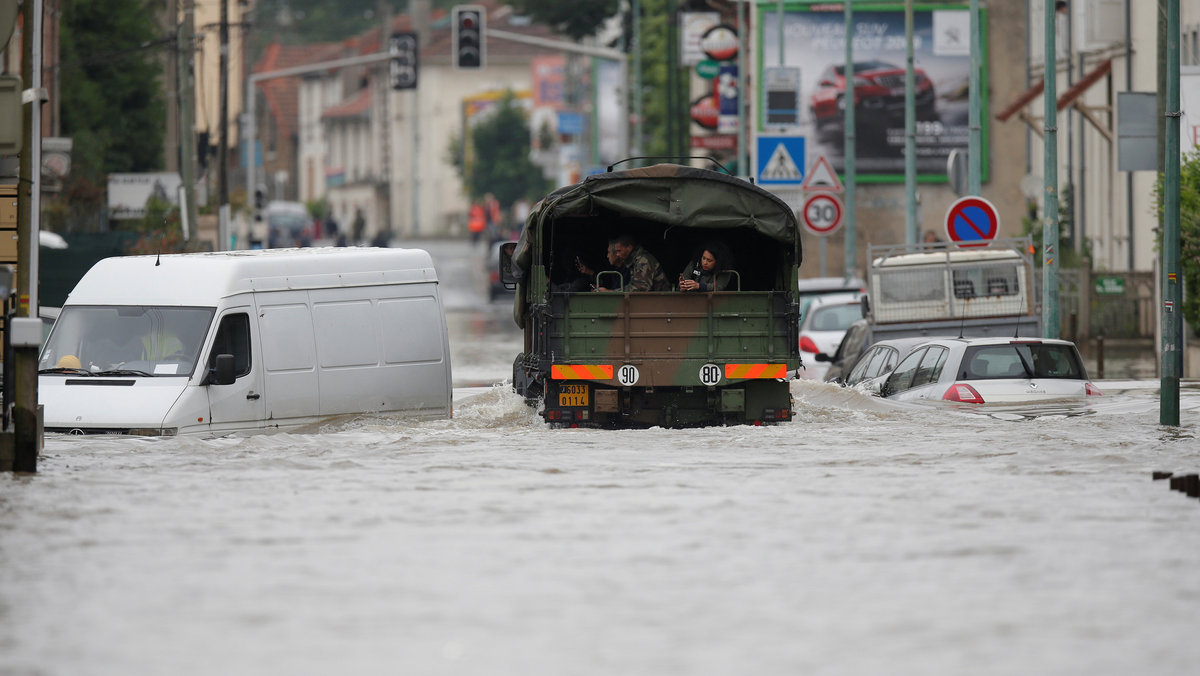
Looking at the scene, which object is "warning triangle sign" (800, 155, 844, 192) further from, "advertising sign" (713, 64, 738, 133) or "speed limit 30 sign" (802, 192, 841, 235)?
"advertising sign" (713, 64, 738, 133)

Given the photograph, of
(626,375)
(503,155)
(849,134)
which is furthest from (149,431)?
(503,155)

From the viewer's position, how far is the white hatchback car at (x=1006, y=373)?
728 inches

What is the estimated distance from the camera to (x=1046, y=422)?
18078 millimetres

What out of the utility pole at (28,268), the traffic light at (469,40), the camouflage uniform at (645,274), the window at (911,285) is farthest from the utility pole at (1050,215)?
the traffic light at (469,40)

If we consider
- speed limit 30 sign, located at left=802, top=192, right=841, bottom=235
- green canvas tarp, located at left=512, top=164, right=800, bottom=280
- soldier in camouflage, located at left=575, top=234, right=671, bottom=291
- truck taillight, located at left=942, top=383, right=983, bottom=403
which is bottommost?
truck taillight, located at left=942, top=383, right=983, bottom=403

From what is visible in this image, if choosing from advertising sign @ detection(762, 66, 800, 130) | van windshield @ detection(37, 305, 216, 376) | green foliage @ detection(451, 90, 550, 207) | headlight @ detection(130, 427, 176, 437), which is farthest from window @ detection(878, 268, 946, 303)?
green foliage @ detection(451, 90, 550, 207)

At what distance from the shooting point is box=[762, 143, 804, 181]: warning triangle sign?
34.6 m

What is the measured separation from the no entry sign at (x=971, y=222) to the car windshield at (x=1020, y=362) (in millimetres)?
7398

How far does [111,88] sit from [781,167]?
745 inches

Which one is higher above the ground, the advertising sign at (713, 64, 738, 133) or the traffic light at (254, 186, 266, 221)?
the advertising sign at (713, 64, 738, 133)

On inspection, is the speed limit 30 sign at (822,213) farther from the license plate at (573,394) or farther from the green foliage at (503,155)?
the green foliage at (503,155)

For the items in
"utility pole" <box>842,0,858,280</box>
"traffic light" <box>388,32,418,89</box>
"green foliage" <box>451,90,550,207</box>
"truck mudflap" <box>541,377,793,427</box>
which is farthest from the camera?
"green foliage" <box>451,90,550,207</box>

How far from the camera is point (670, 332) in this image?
18.0 metres

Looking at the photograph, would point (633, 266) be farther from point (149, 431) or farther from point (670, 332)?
point (149, 431)
